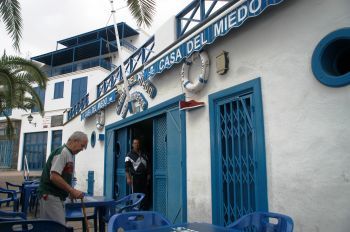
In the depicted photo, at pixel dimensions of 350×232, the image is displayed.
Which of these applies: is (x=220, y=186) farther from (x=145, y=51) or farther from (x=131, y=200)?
(x=145, y=51)

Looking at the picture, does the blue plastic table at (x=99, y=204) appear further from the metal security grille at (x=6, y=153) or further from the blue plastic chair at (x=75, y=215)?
the metal security grille at (x=6, y=153)

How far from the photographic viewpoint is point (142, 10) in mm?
6562

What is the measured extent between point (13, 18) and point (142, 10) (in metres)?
2.99

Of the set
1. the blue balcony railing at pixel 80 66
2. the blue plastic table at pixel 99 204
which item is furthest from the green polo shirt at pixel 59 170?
the blue balcony railing at pixel 80 66

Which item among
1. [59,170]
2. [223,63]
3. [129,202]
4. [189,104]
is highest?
[223,63]

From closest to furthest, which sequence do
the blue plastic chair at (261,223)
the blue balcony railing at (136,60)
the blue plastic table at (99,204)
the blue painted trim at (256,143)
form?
the blue plastic chair at (261,223), the blue painted trim at (256,143), the blue plastic table at (99,204), the blue balcony railing at (136,60)

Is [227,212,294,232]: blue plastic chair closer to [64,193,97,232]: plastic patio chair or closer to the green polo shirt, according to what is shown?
the green polo shirt

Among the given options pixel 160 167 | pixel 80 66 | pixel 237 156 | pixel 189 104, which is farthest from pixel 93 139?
pixel 80 66

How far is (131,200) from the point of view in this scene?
5355 mm

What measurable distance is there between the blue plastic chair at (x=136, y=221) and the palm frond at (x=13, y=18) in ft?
18.9

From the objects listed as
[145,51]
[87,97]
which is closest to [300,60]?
[145,51]

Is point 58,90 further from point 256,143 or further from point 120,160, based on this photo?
point 256,143

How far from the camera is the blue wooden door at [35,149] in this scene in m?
24.4

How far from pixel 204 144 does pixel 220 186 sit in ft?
2.72
